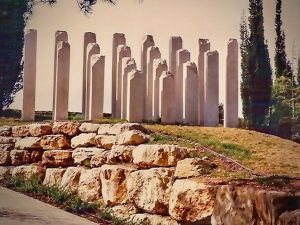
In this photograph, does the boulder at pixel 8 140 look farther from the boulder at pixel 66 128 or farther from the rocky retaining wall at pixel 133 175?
the boulder at pixel 66 128

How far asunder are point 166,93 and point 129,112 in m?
1.03

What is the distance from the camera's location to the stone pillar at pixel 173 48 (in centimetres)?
1053

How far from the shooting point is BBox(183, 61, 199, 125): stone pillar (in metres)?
9.46

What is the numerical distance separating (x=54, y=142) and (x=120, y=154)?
5.04 feet

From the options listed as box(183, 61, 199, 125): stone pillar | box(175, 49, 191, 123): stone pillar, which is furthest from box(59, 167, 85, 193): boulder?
box(175, 49, 191, 123): stone pillar

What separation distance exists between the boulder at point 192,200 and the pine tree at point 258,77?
13.8 feet

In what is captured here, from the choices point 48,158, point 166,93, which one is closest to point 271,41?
point 166,93

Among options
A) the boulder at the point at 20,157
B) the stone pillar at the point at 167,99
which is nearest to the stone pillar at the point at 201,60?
the stone pillar at the point at 167,99

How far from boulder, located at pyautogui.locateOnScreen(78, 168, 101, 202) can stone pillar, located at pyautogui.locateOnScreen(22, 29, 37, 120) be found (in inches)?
96.1

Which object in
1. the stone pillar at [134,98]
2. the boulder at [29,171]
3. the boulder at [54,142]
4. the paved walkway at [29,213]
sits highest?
the stone pillar at [134,98]

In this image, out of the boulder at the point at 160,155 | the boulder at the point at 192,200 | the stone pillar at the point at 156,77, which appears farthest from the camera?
the stone pillar at the point at 156,77

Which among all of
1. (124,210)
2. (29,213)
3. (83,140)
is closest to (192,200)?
→ (124,210)

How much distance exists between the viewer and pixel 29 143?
808 centimetres

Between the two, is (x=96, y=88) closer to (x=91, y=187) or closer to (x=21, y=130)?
(x=21, y=130)
